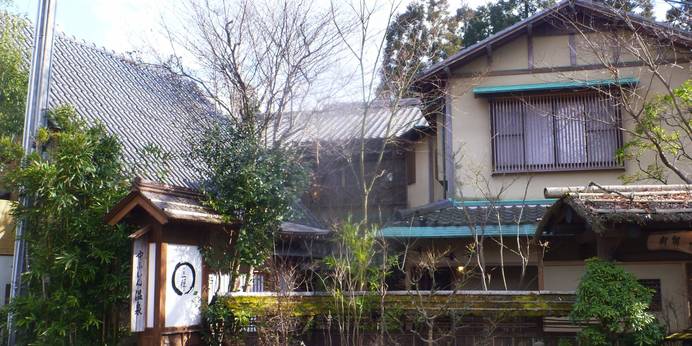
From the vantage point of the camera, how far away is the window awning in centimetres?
1477

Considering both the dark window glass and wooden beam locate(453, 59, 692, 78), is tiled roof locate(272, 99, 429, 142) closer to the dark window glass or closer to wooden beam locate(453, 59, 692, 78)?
wooden beam locate(453, 59, 692, 78)

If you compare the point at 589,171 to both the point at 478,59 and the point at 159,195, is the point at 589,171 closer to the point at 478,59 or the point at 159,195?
the point at 478,59

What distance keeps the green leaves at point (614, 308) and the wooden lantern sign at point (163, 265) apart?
20.9 feet

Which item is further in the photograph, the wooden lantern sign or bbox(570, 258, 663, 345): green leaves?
the wooden lantern sign

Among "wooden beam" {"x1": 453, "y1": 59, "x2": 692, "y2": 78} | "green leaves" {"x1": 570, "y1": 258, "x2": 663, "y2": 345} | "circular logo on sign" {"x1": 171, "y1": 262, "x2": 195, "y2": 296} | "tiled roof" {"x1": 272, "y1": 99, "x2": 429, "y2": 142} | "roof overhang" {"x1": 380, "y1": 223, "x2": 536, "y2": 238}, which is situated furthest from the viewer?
"tiled roof" {"x1": 272, "y1": 99, "x2": 429, "y2": 142}

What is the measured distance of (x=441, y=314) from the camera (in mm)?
10453

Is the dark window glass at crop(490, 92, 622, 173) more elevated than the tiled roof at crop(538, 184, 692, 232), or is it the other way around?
the dark window glass at crop(490, 92, 622, 173)

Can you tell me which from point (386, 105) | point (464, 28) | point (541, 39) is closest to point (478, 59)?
point (541, 39)

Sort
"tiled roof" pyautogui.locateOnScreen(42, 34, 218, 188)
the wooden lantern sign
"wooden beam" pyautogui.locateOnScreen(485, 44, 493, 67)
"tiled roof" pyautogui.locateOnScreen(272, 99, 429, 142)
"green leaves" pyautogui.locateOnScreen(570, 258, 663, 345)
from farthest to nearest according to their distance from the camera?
"tiled roof" pyautogui.locateOnScreen(272, 99, 429, 142) → "tiled roof" pyautogui.locateOnScreen(42, 34, 218, 188) → "wooden beam" pyautogui.locateOnScreen(485, 44, 493, 67) → the wooden lantern sign → "green leaves" pyautogui.locateOnScreen(570, 258, 663, 345)

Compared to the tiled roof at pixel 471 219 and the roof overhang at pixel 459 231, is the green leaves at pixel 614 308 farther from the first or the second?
the tiled roof at pixel 471 219

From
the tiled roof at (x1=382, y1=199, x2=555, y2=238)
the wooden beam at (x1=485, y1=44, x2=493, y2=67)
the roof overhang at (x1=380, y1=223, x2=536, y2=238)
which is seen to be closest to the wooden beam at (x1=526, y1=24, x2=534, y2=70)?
the wooden beam at (x1=485, y1=44, x2=493, y2=67)

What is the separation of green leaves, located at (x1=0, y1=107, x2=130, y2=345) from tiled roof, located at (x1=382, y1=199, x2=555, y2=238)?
5954mm

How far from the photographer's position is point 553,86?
15156 mm

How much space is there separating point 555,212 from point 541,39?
7.11m
